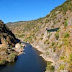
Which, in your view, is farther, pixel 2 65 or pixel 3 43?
pixel 3 43

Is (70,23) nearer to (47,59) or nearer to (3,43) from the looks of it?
(47,59)

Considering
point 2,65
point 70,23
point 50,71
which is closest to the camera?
point 50,71

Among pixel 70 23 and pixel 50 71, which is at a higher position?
Result: pixel 70 23

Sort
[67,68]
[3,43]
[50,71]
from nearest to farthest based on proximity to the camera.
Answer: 1. [67,68]
2. [50,71]
3. [3,43]

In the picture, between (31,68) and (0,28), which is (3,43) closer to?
(0,28)

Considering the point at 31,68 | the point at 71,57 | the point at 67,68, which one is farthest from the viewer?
the point at 31,68

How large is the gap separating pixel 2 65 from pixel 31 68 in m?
13.9

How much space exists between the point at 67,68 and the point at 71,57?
193 inches

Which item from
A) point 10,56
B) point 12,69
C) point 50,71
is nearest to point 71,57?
point 50,71

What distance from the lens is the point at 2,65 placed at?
210 ft

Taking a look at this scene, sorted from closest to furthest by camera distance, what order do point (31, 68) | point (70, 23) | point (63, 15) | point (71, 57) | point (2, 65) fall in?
point (71, 57) < point (70, 23) < point (31, 68) < point (2, 65) < point (63, 15)

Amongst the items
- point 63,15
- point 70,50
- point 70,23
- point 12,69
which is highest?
point 63,15

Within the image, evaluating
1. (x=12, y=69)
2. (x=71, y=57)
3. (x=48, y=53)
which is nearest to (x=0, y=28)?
(x=48, y=53)

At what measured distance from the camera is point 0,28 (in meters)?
132
